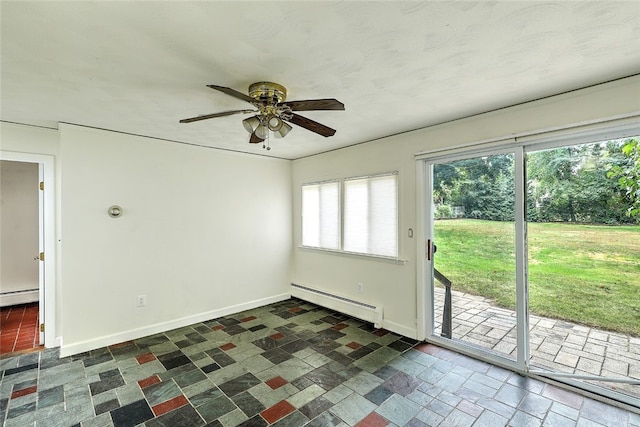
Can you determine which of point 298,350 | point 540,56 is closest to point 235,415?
point 298,350

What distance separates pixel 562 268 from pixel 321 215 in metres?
2.99

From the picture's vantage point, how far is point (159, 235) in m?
3.69

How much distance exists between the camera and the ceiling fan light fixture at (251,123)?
83.8 inches

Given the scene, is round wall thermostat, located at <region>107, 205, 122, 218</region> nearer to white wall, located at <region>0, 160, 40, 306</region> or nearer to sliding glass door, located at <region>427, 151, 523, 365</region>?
white wall, located at <region>0, 160, 40, 306</region>

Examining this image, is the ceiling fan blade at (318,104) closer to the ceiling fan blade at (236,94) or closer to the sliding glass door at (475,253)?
the ceiling fan blade at (236,94)

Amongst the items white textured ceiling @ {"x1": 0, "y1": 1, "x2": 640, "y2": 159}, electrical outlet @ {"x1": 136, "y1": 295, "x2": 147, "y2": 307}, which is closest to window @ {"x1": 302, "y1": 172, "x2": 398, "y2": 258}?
white textured ceiling @ {"x1": 0, "y1": 1, "x2": 640, "y2": 159}

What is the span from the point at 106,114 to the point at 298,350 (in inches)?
119

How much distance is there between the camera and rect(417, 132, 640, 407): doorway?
7.48 feet

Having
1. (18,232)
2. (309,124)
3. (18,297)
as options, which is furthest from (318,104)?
(18,297)

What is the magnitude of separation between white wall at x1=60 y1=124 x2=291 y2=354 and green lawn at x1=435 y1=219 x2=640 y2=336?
2.87m

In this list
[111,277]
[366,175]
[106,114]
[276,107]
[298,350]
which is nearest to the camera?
[276,107]

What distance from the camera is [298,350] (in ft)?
10.2

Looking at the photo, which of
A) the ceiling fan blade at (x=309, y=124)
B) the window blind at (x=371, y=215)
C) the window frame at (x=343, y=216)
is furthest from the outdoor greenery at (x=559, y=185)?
the ceiling fan blade at (x=309, y=124)

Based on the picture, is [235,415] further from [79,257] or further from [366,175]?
[366,175]
